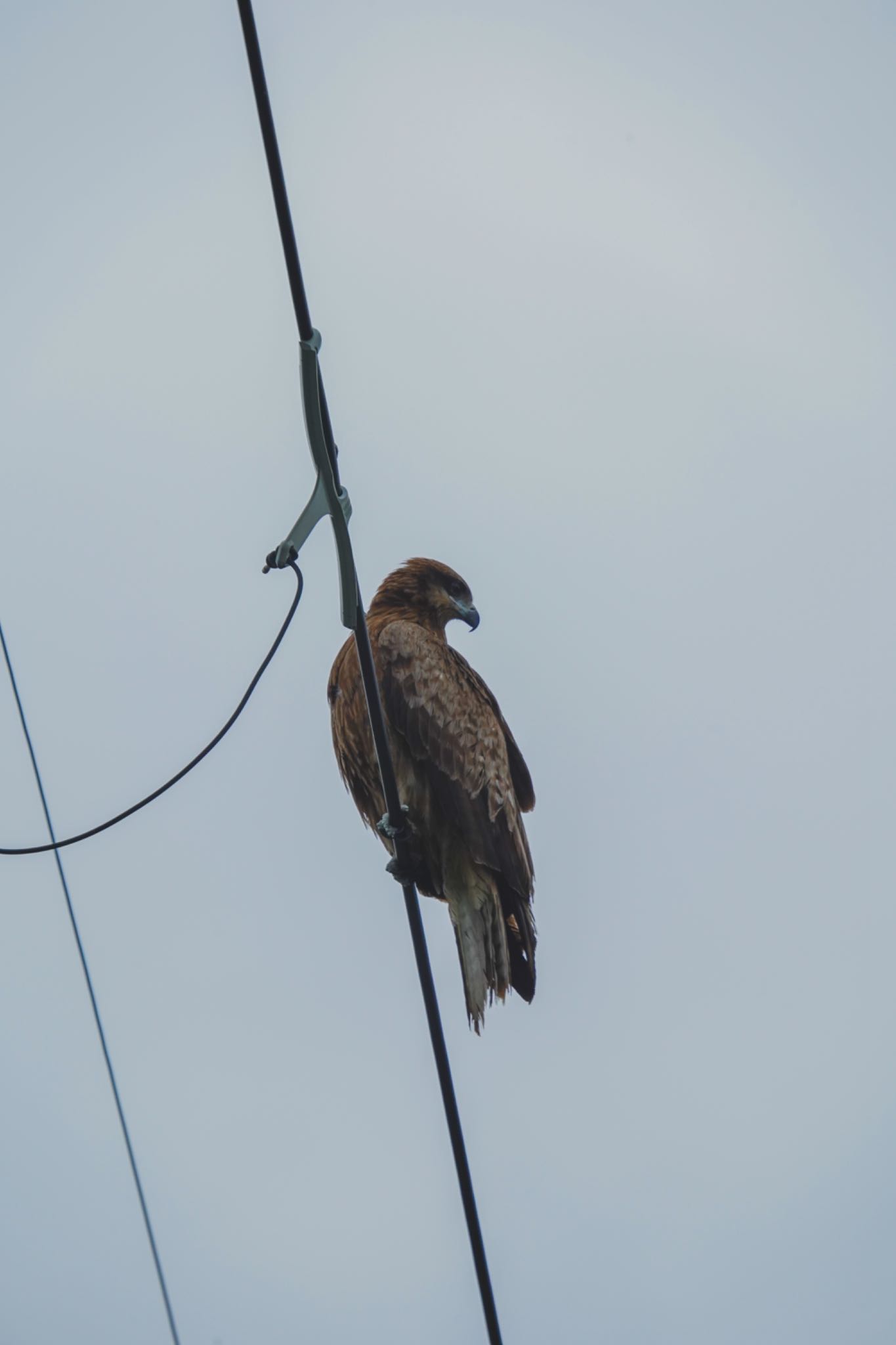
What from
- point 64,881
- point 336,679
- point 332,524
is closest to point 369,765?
point 336,679

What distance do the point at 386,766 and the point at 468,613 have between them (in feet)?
9.35

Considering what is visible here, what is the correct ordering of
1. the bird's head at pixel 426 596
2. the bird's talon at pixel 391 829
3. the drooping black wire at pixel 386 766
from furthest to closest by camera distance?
the bird's head at pixel 426 596, the bird's talon at pixel 391 829, the drooping black wire at pixel 386 766

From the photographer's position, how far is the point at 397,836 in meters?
4.46

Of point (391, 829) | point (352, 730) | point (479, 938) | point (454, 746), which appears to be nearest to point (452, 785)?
point (454, 746)

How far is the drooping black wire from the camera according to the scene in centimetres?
269

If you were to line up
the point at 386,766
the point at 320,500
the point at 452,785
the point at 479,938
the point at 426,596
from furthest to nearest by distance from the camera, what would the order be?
the point at 426,596
the point at 452,785
the point at 479,938
the point at 386,766
the point at 320,500

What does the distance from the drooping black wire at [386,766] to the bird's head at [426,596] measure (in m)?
2.57

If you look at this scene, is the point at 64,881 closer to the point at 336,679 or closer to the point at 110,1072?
the point at 110,1072

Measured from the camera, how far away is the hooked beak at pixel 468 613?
20.1 ft

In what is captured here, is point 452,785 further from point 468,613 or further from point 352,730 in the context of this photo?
point 468,613

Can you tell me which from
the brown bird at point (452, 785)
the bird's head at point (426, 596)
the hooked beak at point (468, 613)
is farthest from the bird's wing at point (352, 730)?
the hooked beak at point (468, 613)

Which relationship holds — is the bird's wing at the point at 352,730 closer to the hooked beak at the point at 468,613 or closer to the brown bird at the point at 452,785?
the brown bird at the point at 452,785

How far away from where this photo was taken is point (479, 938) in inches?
205

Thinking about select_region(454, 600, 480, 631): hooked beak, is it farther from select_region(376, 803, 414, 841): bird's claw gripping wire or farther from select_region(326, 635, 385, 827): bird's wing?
select_region(376, 803, 414, 841): bird's claw gripping wire
